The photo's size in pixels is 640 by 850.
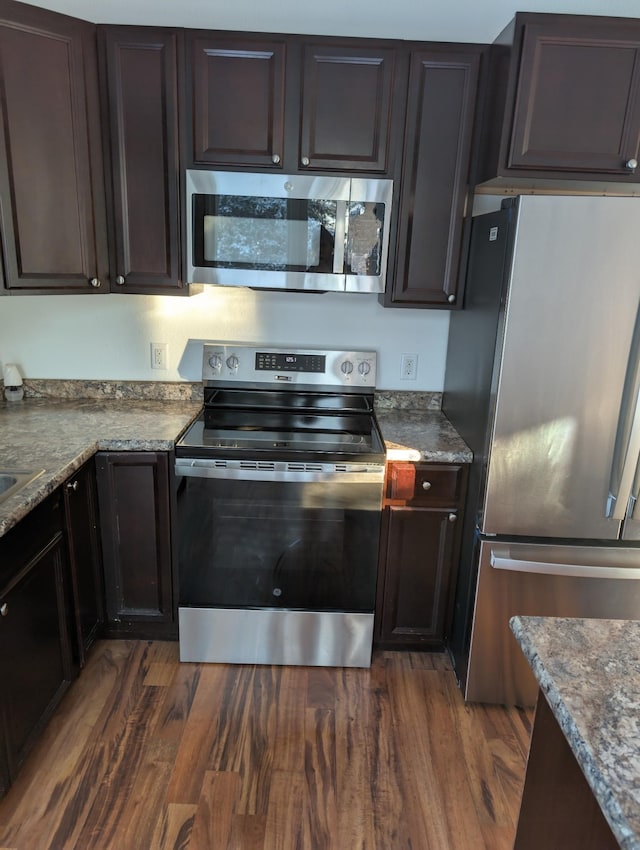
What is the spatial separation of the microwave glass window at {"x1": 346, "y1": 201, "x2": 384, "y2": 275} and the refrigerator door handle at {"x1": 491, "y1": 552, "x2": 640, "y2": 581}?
116 centimetres

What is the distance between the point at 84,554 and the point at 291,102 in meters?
1.80

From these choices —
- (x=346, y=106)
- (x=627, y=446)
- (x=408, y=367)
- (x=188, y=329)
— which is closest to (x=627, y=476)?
(x=627, y=446)

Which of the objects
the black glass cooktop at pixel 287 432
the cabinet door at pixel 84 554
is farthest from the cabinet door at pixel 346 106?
the cabinet door at pixel 84 554

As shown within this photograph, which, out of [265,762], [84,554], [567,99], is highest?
[567,99]

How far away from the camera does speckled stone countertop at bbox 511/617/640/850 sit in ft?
2.27

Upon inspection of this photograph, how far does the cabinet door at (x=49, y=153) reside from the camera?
195 centimetres

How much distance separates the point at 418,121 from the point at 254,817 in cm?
236

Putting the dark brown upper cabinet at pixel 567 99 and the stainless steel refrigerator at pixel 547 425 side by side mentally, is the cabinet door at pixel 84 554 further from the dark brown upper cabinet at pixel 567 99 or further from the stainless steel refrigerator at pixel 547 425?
the dark brown upper cabinet at pixel 567 99

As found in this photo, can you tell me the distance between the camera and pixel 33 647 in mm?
1740

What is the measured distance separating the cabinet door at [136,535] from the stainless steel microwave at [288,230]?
2.46 ft

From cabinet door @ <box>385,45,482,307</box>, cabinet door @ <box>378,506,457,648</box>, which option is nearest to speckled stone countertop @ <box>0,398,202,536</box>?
cabinet door @ <box>378,506,457,648</box>

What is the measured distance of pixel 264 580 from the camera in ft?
7.30

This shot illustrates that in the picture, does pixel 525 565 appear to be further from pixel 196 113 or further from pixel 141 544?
pixel 196 113

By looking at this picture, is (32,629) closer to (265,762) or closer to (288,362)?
(265,762)
